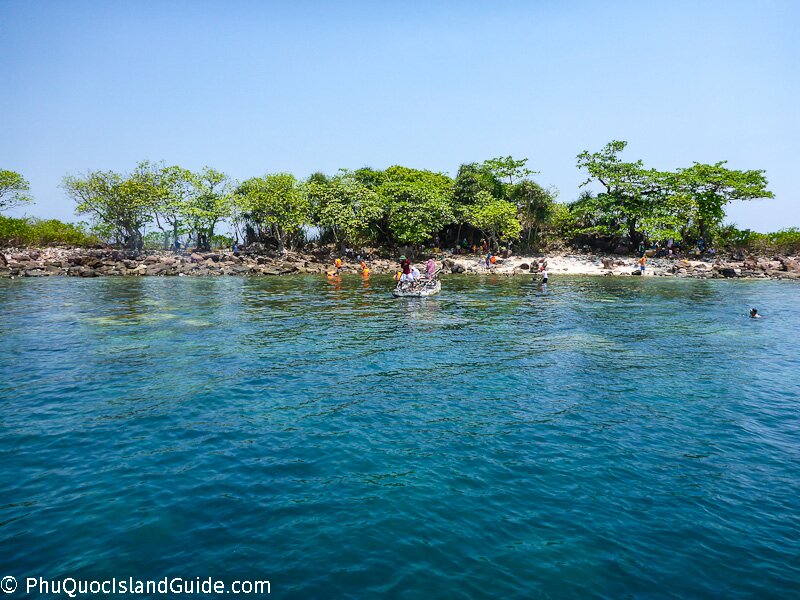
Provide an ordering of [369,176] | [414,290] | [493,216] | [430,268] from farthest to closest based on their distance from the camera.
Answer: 1. [369,176]
2. [493,216]
3. [430,268]
4. [414,290]

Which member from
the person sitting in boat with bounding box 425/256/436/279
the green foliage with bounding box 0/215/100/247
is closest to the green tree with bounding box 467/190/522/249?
the person sitting in boat with bounding box 425/256/436/279


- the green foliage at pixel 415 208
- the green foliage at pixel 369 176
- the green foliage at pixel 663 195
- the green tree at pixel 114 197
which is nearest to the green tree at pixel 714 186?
the green foliage at pixel 663 195

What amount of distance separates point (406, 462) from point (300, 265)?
57.1 m

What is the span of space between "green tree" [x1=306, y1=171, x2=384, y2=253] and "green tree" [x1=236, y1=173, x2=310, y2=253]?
6.37 feet

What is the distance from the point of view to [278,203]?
69.8 meters

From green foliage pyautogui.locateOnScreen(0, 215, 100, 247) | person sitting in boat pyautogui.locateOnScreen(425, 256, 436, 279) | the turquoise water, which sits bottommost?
the turquoise water

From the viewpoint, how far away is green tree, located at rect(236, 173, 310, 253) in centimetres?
6981

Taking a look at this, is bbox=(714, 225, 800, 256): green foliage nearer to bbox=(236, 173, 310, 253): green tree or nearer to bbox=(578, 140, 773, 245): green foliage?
bbox=(578, 140, 773, 245): green foliage

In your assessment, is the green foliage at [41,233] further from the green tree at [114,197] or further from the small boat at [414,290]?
the small boat at [414,290]

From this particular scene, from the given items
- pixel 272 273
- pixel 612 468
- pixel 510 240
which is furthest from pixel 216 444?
pixel 510 240

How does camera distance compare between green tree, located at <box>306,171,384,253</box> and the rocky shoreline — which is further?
green tree, located at <box>306,171,384,253</box>

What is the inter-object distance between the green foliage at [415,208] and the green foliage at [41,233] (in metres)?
52.6

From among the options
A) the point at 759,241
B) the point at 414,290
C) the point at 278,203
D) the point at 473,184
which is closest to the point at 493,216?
the point at 473,184

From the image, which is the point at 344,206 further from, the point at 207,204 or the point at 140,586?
the point at 140,586
